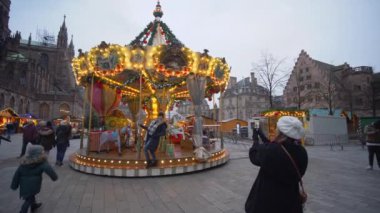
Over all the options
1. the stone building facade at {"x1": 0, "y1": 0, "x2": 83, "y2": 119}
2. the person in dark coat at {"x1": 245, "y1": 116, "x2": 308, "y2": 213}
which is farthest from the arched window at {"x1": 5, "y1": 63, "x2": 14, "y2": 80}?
the person in dark coat at {"x1": 245, "y1": 116, "x2": 308, "y2": 213}

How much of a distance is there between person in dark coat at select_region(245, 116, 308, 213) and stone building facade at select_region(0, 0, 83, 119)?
1570 inches

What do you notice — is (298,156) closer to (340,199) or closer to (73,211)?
(340,199)

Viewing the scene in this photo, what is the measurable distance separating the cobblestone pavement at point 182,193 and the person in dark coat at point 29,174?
2.46 feet

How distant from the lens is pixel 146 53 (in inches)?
315

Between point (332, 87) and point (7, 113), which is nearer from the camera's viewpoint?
point (7, 113)

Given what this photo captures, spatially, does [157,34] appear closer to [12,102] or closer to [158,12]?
[158,12]

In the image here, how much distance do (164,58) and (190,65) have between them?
1099 mm

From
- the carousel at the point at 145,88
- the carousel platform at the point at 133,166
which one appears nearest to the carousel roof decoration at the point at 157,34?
the carousel at the point at 145,88

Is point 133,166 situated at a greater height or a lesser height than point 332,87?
lesser

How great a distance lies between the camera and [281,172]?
2.00 m

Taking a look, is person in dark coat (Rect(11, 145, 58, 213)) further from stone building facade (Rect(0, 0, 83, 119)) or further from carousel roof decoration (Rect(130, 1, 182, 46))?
stone building facade (Rect(0, 0, 83, 119))

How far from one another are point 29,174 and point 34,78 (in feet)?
171

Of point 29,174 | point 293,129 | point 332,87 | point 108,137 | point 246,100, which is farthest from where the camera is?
point 246,100

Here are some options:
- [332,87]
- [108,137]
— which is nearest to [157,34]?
[108,137]
